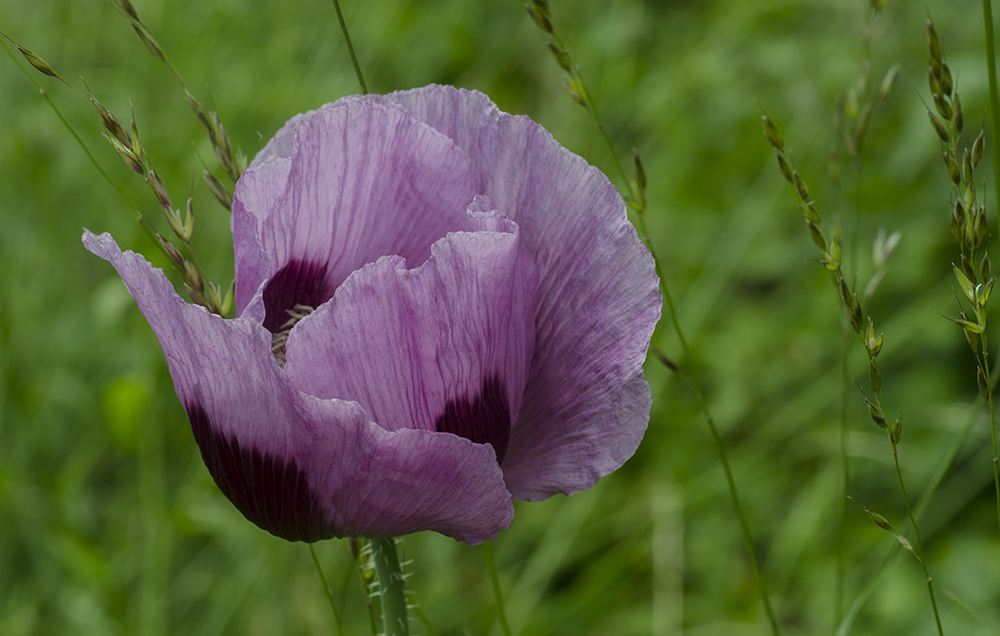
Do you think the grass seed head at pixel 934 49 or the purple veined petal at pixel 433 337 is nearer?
the purple veined petal at pixel 433 337

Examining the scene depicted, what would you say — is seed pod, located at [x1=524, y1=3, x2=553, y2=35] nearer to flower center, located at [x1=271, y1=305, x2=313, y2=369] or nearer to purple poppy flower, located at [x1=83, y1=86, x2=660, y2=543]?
purple poppy flower, located at [x1=83, y1=86, x2=660, y2=543]

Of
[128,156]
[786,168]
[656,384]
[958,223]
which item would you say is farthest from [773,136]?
[656,384]

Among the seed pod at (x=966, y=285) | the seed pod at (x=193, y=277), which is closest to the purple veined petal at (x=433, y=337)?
the seed pod at (x=193, y=277)

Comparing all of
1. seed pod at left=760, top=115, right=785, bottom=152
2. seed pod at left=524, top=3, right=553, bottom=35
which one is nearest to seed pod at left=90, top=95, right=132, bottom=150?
seed pod at left=524, top=3, right=553, bottom=35

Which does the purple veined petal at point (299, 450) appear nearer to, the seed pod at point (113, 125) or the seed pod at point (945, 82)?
the seed pod at point (113, 125)

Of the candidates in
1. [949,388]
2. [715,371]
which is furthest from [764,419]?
[949,388]

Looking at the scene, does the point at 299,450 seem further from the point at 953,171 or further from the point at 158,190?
the point at 953,171

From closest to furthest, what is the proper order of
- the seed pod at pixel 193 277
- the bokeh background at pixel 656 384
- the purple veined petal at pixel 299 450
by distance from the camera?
the purple veined petal at pixel 299 450, the seed pod at pixel 193 277, the bokeh background at pixel 656 384
